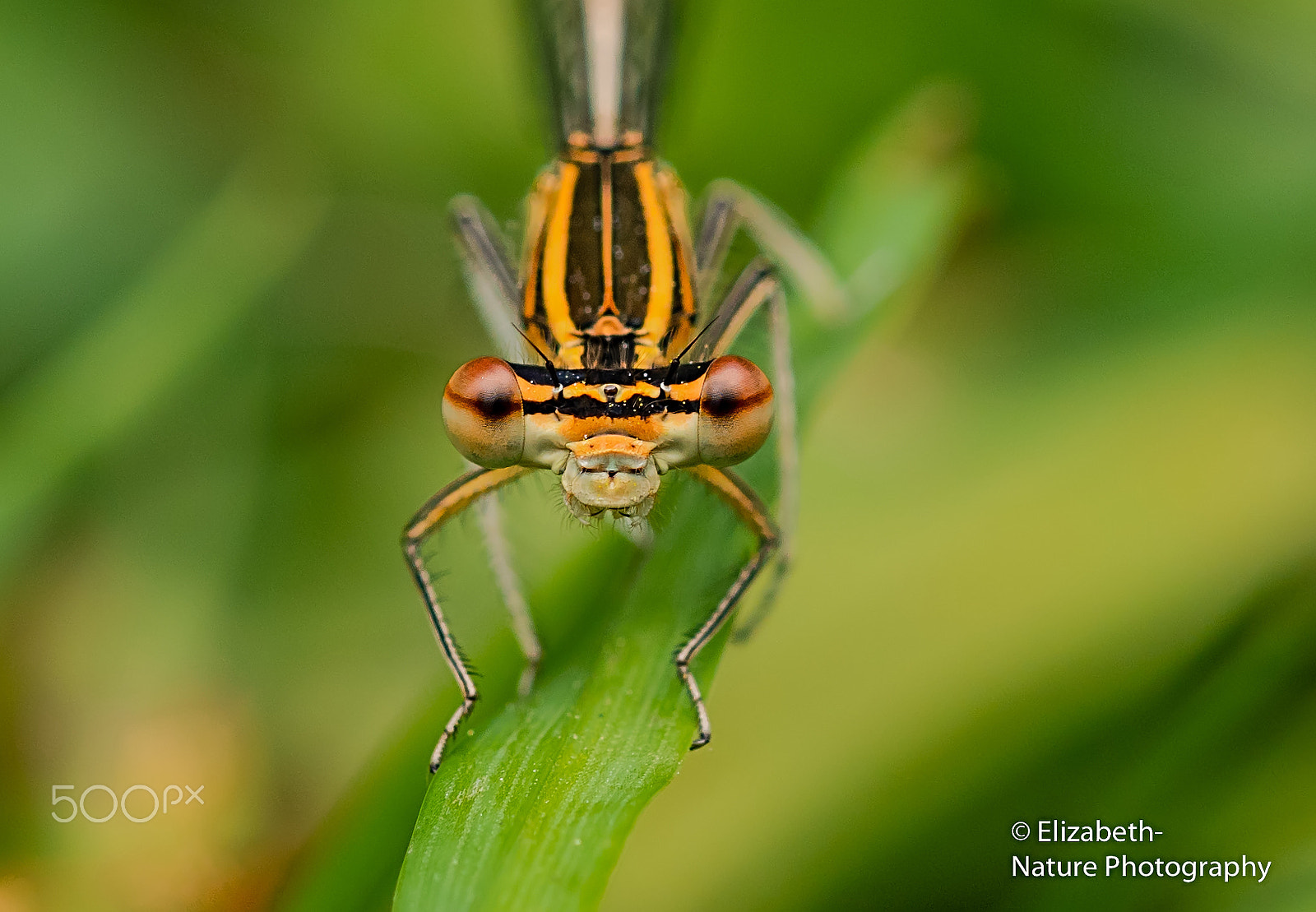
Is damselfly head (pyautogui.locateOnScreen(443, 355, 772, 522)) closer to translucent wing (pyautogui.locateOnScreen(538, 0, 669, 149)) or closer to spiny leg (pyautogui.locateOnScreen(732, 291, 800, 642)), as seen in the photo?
spiny leg (pyautogui.locateOnScreen(732, 291, 800, 642))

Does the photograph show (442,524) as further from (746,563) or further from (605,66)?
(605,66)

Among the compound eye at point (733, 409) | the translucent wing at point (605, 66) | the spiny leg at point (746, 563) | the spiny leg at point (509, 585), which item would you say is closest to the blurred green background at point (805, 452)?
the spiny leg at point (509, 585)

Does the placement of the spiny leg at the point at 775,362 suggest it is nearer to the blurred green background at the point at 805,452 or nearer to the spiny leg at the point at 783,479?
the spiny leg at the point at 783,479

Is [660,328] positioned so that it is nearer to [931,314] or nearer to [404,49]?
[931,314]

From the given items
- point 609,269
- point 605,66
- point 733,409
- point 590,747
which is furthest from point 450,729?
point 605,66

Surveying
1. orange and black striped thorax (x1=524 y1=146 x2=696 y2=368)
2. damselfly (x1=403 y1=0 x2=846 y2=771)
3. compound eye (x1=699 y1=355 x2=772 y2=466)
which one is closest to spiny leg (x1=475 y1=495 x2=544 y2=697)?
damselfly (x1=403 y1=0 x2=846 y2=771)

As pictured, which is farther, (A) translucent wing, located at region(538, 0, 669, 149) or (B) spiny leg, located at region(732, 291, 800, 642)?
(A) translucent wing, located at region(538, 0, 669, 149)
